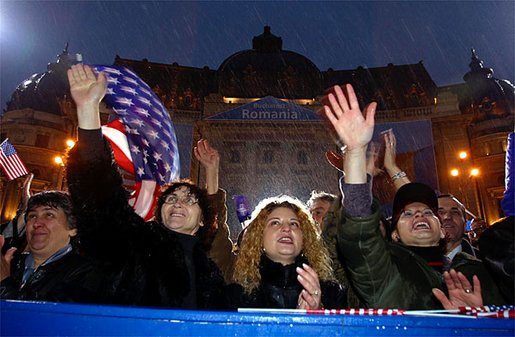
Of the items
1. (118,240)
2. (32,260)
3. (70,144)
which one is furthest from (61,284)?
(70,144)

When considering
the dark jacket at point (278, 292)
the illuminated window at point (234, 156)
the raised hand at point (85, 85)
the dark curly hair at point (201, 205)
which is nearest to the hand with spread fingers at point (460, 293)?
the dark jacket at point (278, 292)

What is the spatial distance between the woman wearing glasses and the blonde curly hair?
0.88ft

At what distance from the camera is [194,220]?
3188mm

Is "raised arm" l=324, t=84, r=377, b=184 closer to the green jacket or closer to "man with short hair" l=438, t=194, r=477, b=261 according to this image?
the green jacket

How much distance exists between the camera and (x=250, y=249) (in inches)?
125

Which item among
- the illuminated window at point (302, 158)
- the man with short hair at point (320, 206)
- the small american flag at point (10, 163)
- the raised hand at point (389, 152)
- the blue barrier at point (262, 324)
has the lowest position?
the blue barrier at point (262, 324)

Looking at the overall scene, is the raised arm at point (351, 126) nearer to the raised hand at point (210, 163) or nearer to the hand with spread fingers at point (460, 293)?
the hand with spread fingers at point (460, 293)

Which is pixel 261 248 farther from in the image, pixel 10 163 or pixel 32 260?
pixel 10 163

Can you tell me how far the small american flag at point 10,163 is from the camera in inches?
284

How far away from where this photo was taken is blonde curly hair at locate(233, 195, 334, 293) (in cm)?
303

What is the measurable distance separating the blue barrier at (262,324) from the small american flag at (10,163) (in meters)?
6.77

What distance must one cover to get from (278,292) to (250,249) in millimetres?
483

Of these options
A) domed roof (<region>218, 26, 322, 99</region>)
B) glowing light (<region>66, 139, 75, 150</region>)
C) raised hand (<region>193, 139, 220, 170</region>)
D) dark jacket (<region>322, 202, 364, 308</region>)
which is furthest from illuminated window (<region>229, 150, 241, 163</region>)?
dark jacket (<region>322, 202, 364, 308</region>)

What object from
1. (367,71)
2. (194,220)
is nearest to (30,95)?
(367,71)
